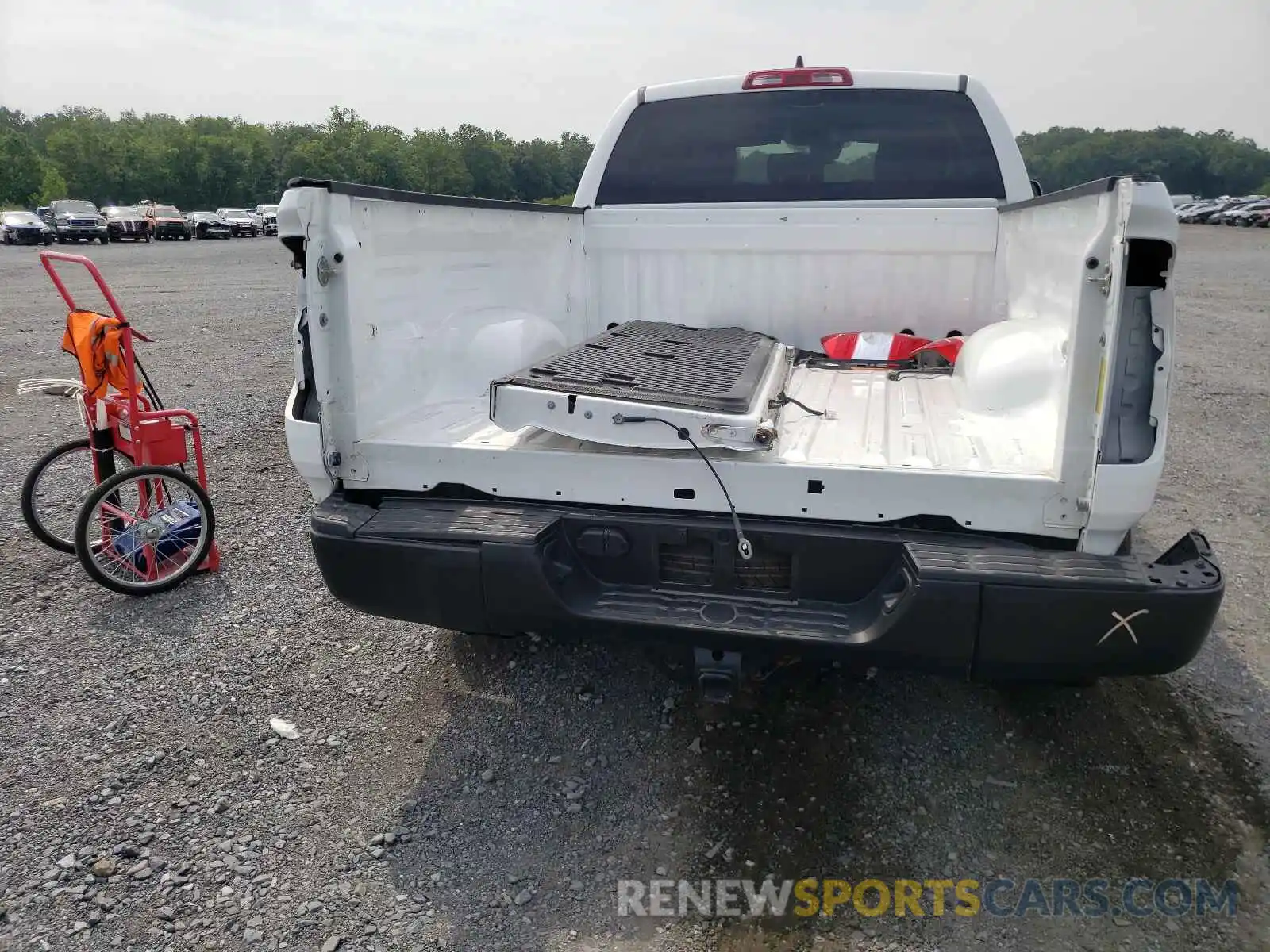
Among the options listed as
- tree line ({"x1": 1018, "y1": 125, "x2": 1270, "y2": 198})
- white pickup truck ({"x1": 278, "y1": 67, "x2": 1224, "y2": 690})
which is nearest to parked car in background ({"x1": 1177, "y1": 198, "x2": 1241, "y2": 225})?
tree line ({"x1": 1018, "y1": 125, "x2": 1270, "y2": 198})

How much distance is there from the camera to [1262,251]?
104ft

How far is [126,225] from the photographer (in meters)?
39.5

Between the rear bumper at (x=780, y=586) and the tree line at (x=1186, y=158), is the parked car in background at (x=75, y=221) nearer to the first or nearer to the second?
the rear bumper at (x=780, y=586)

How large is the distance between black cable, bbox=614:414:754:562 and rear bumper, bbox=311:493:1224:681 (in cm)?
4

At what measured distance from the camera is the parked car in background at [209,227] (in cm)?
4453

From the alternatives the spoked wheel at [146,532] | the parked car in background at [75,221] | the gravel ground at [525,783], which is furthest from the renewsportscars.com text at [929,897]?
the parked car in background at [75,221]

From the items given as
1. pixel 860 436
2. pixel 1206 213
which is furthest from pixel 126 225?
pixel 1206 213

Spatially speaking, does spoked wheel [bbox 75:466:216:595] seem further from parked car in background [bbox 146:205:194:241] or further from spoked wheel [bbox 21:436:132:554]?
parked car in background [bbox 146:205:194:241]

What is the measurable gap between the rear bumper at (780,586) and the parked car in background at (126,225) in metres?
43.6

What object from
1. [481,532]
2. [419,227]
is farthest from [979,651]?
[419,227]

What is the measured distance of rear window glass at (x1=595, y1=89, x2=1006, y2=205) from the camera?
167 inches

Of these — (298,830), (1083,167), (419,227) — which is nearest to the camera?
(298,830)

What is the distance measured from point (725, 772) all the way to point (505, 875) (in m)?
0.76

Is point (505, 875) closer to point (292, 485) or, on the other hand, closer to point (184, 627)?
point (184, 627)
